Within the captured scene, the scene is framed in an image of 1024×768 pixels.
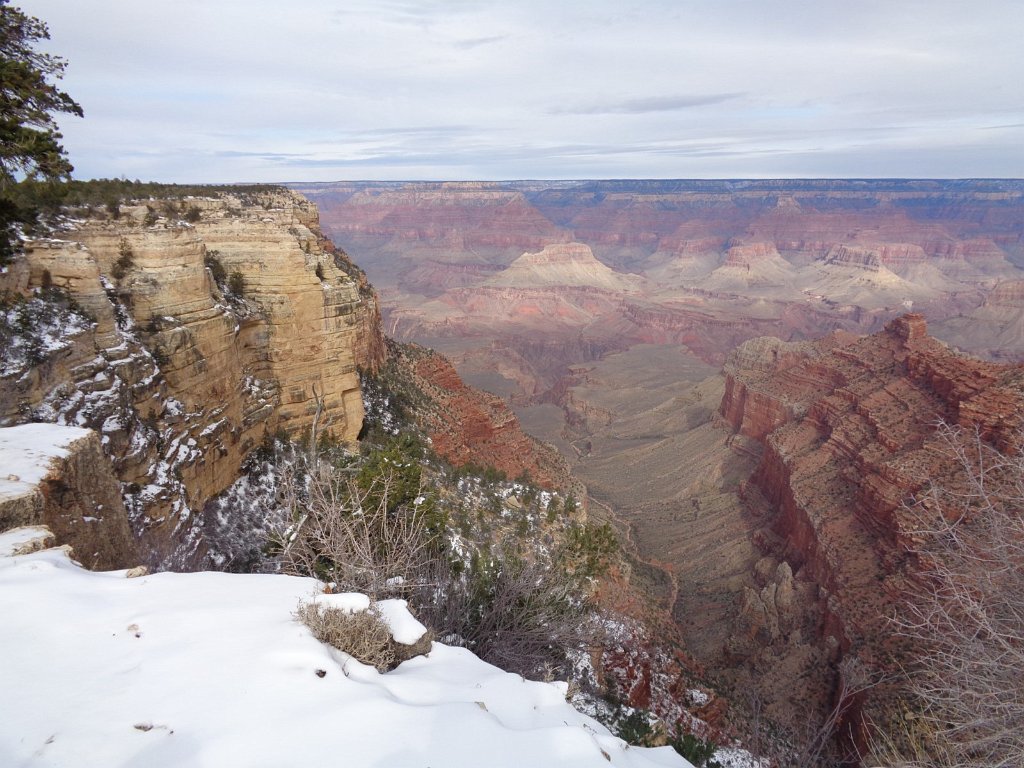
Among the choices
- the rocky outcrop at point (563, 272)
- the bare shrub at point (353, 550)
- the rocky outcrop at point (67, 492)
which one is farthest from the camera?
the rocky outcrop at point (563, 272)

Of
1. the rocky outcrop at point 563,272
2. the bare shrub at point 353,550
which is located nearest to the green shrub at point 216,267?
the bare shrub at point 353,550

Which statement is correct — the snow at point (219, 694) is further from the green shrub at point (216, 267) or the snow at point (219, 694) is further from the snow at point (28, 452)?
the green shrub at point (216, 267)

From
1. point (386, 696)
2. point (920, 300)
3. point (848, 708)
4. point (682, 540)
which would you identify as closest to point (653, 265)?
point (920, 300)

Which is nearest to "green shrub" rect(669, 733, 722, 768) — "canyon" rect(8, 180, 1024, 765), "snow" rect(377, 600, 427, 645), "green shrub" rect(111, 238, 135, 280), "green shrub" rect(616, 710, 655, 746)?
"green shrub" rect(616, 710, 655, 746)

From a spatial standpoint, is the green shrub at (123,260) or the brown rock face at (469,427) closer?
the green shrub at (123,260)

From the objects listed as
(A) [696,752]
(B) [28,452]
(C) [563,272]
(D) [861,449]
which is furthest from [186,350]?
(C) [563,272]

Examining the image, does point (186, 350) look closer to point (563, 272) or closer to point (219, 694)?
point (219, 694)
